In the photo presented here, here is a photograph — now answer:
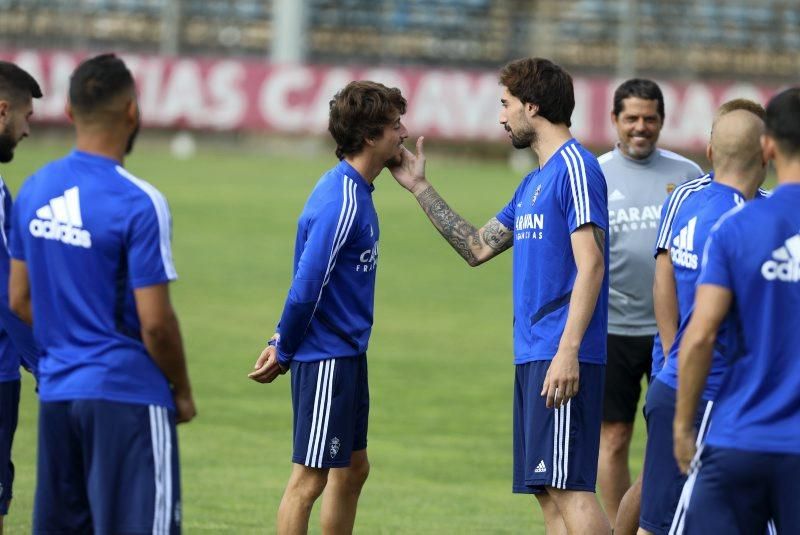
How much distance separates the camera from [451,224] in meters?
7.50

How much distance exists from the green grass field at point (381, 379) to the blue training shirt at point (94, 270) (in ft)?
10.7

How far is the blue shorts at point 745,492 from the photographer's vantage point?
492cm

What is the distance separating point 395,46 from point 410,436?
36.3 meters

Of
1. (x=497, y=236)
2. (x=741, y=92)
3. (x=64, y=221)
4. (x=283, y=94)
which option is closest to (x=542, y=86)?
(x=497, y=236)

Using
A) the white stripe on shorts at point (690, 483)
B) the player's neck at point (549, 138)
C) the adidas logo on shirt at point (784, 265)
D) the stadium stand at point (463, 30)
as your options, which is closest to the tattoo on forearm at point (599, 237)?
the player's neck at point (549, 138)

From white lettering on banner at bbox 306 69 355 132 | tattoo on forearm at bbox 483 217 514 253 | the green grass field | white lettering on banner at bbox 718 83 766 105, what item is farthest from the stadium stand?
tattoo on forearm at bbox 483 217 514 253

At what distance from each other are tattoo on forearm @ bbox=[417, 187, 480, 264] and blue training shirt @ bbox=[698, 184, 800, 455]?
8.56ft

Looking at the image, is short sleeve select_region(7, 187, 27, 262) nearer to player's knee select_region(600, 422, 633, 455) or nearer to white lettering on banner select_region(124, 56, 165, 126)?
player's knee select_region(600, 422, 633, 455)

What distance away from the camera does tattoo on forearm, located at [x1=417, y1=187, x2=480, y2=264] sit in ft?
24.5

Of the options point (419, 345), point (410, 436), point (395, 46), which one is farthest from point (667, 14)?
point (410, 436)

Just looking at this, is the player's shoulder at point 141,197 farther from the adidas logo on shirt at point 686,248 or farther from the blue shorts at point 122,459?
the adidas logo on shirt at point 686,248

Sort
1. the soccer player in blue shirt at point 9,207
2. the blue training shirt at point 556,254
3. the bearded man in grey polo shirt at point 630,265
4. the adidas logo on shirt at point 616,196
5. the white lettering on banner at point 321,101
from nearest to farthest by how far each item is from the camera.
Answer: the soccer player in blue shirt at point 9,207
the blue training shirt at point 556,254
the bearded man in grey polo shirt at point 630,265
the adidas logo on shirt at point 616,196
the white lettering on banner at point 321,101

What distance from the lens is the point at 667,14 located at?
49.5m

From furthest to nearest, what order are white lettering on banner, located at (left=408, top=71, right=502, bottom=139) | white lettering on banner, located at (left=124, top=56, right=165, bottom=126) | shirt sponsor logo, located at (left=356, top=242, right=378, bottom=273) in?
Answer: white lettering on banner, located at (left=408, top=71, right=502, bottom=139)
white lettering on banner, located at (left=124, top=56, right=165, bottom=126)
shirt sponsor logo, located at (left=356, top=242, right=378, bottom=273)
